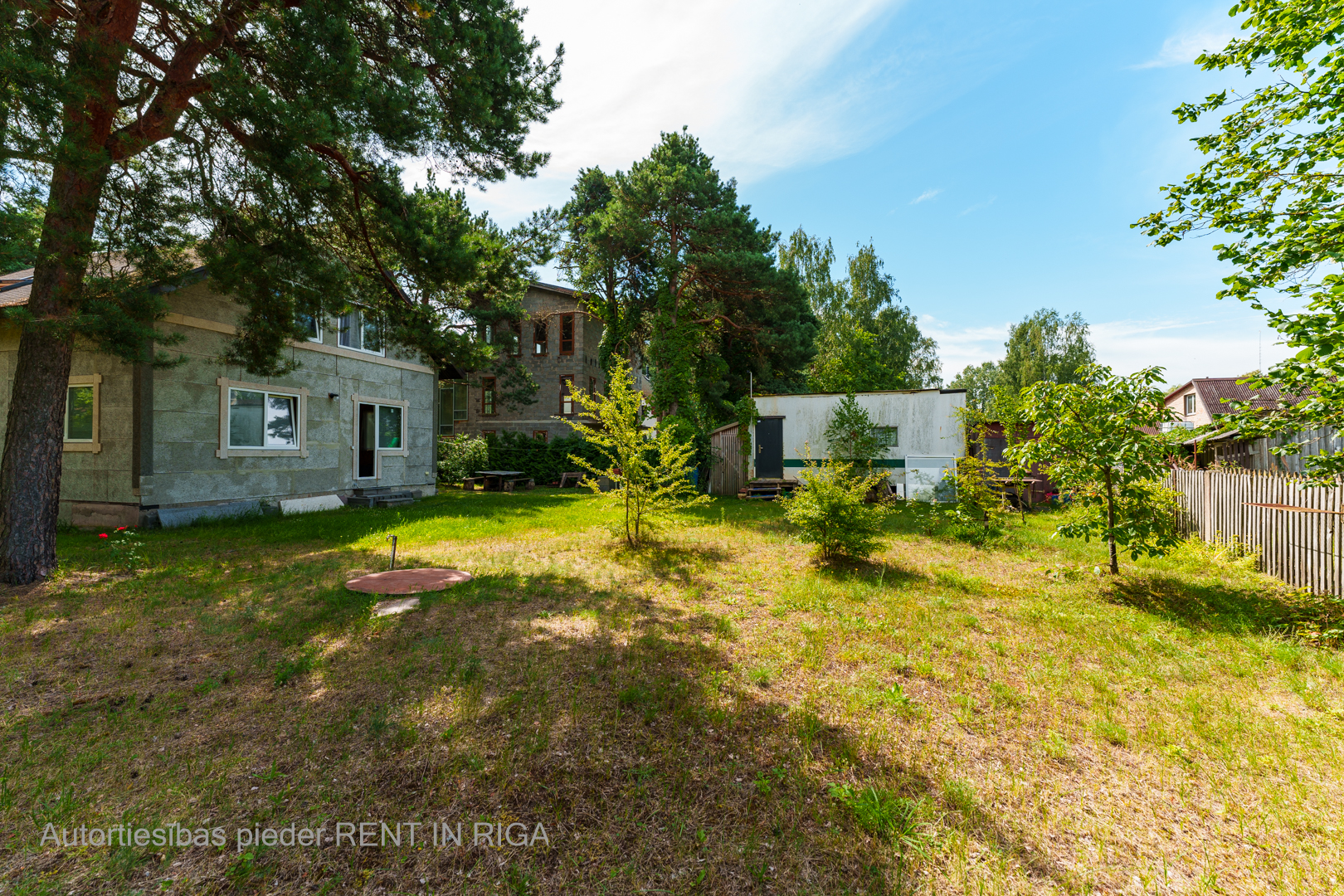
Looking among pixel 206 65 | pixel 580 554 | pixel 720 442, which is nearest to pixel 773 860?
pixel 580 554

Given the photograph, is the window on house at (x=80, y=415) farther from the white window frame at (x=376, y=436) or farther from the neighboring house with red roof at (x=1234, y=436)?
the neighboring house with red roof at (x=1234, y=436)

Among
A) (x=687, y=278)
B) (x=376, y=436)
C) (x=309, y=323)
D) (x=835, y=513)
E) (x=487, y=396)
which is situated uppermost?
(x=687, y=278)

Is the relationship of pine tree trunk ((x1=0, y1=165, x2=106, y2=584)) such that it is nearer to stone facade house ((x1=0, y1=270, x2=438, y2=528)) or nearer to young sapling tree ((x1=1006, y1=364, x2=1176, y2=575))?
stone facade house ((x1=0, y1=270, x2=438, y2=528))

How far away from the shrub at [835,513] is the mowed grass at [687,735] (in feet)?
3.23

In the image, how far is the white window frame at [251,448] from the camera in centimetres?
1082

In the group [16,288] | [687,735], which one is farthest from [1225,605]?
[16,288]

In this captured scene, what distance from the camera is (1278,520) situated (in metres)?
6.72

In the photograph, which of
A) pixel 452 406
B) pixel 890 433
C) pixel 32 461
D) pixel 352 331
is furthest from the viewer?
pixel 452 406

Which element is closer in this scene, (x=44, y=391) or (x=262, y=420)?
(x=44, y=391)

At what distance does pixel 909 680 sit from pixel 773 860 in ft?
7.37

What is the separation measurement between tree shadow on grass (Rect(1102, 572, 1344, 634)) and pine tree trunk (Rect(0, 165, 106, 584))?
40.5 ft

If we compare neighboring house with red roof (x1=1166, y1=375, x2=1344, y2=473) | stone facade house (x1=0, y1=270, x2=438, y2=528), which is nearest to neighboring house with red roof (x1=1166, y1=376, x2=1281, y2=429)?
neighboring house with red roof (x1=1166, y1=375, x2=1344, y2=473)

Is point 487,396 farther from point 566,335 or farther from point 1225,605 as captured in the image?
point 1225,605

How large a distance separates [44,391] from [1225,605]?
44.1 ft
